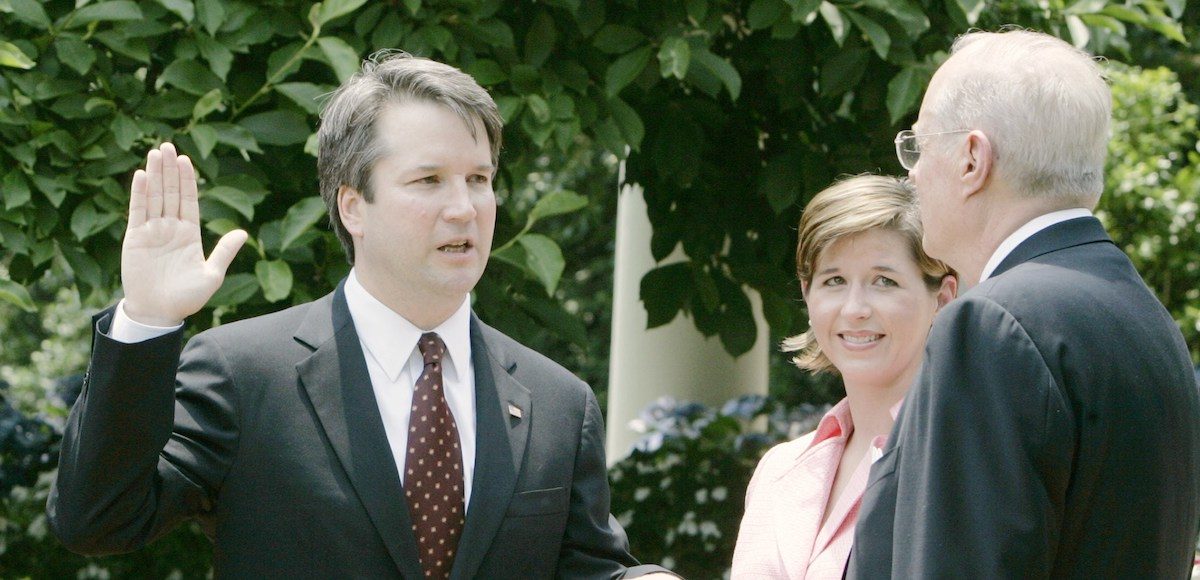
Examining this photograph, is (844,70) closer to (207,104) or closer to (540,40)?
(540,40)

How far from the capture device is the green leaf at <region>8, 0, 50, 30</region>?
305cm

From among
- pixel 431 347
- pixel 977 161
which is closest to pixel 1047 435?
pixel 977 161

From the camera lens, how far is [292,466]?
2.38 metres

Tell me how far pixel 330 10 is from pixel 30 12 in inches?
26.4

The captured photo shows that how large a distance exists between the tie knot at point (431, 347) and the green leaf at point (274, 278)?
0.62m

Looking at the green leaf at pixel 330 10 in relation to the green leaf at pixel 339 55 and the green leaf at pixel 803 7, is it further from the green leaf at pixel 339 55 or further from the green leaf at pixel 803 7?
the green leaf at pixel 803 7

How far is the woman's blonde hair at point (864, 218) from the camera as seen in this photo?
283cm

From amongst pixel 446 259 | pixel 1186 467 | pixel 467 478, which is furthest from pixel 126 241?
pixel 1186 467

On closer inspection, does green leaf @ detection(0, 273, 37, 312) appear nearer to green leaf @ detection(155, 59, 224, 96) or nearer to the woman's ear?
green leaf @ detection(155, 59, 224, 96)

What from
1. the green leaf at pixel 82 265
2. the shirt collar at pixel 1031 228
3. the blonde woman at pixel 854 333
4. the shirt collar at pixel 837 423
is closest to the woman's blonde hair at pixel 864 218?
the blonde woman at pixel 854 333

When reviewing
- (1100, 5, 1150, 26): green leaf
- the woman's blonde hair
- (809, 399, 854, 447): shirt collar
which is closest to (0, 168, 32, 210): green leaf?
the woman's blonde hair

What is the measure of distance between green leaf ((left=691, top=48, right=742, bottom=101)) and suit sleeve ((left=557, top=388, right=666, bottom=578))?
111cm

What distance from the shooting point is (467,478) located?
251 centimetres

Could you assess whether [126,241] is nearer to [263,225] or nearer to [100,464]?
[100,464]
